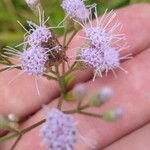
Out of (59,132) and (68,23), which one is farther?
(68,23)

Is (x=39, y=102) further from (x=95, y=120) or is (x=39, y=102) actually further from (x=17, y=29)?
(x=17, y=29)

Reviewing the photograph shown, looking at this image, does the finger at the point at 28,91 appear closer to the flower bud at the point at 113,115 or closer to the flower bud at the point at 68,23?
the flower bud at the point at 68,23

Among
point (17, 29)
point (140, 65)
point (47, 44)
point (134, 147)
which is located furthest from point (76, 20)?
point (17, 29)

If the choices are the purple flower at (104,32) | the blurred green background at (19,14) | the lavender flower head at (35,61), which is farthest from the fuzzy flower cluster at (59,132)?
the blurred green background at (19,14)

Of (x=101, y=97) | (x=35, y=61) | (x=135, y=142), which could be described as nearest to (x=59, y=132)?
(x=101, y=97)

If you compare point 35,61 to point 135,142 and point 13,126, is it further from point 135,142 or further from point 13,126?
point 135,142

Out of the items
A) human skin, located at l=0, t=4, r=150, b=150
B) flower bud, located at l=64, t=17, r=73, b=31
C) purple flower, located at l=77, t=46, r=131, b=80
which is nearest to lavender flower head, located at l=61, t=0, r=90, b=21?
flower bud, located at l=64, t=17, r=73, b=31
